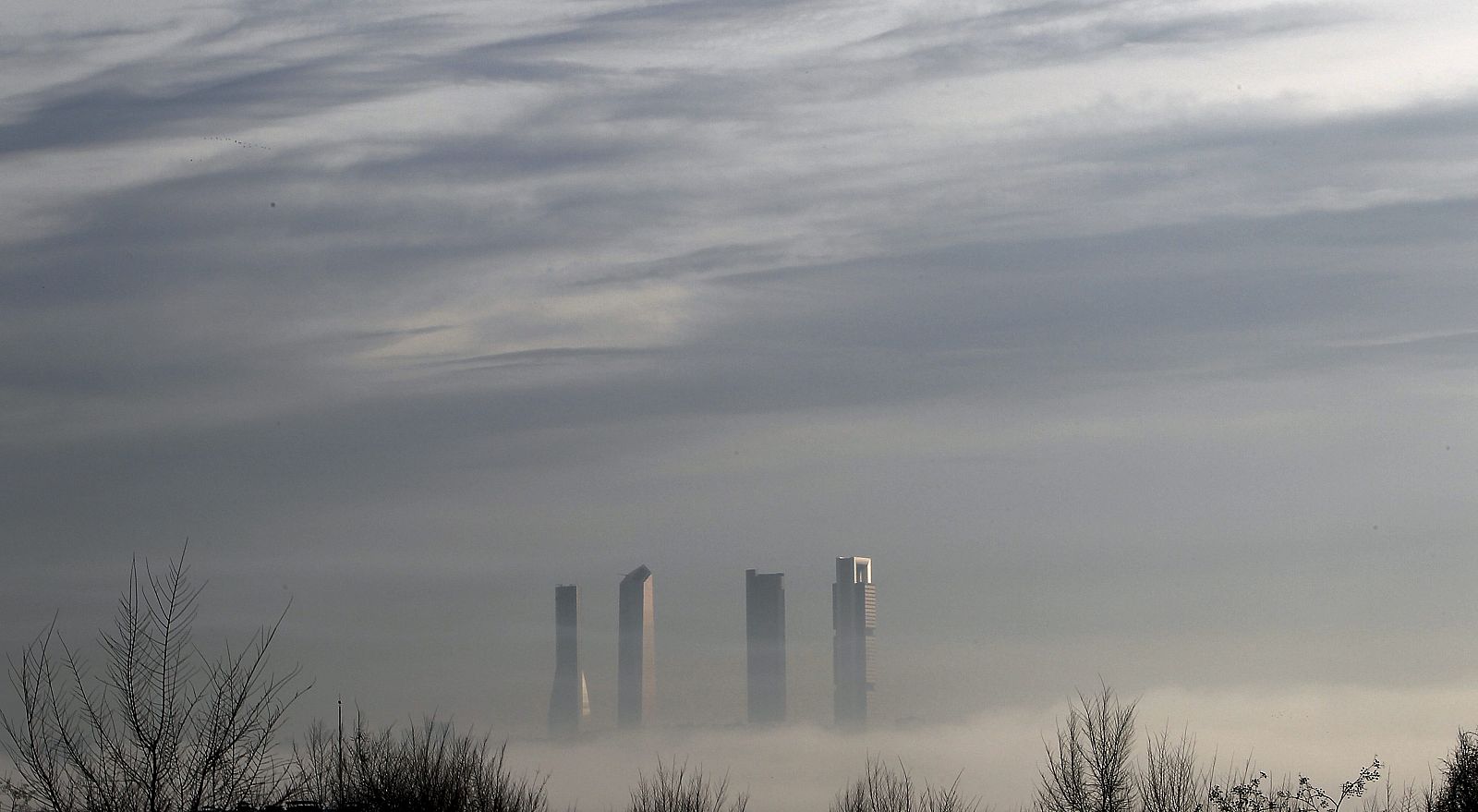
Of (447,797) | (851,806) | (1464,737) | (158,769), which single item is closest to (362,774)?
(447,797)

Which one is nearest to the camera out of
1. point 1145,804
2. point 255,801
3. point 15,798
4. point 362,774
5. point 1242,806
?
point 15,798

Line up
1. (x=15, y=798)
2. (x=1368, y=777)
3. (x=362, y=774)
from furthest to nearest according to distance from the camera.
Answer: (x=362, y=774), (x=1368, y=777), (x=15, y=798)

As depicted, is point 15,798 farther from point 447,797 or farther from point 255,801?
point 447,797

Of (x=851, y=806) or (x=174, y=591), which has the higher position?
(x=174, y=591)

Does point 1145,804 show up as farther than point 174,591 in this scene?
Yes

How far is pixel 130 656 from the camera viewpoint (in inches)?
1348

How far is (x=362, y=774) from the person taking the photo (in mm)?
64562

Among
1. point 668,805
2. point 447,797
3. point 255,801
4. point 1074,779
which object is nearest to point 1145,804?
point 1074,779

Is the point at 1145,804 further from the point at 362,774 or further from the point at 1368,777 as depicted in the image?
the point at 362,774

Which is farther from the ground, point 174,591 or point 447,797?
point 174,591

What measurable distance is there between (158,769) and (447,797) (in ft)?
93.6

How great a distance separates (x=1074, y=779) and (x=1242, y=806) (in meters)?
23.0

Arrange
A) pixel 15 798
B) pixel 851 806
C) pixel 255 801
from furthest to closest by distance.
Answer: pixel 851 806, pixel 255 801, pixel 15 798

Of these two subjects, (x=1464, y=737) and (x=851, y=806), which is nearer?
(x=1464, y=737)
